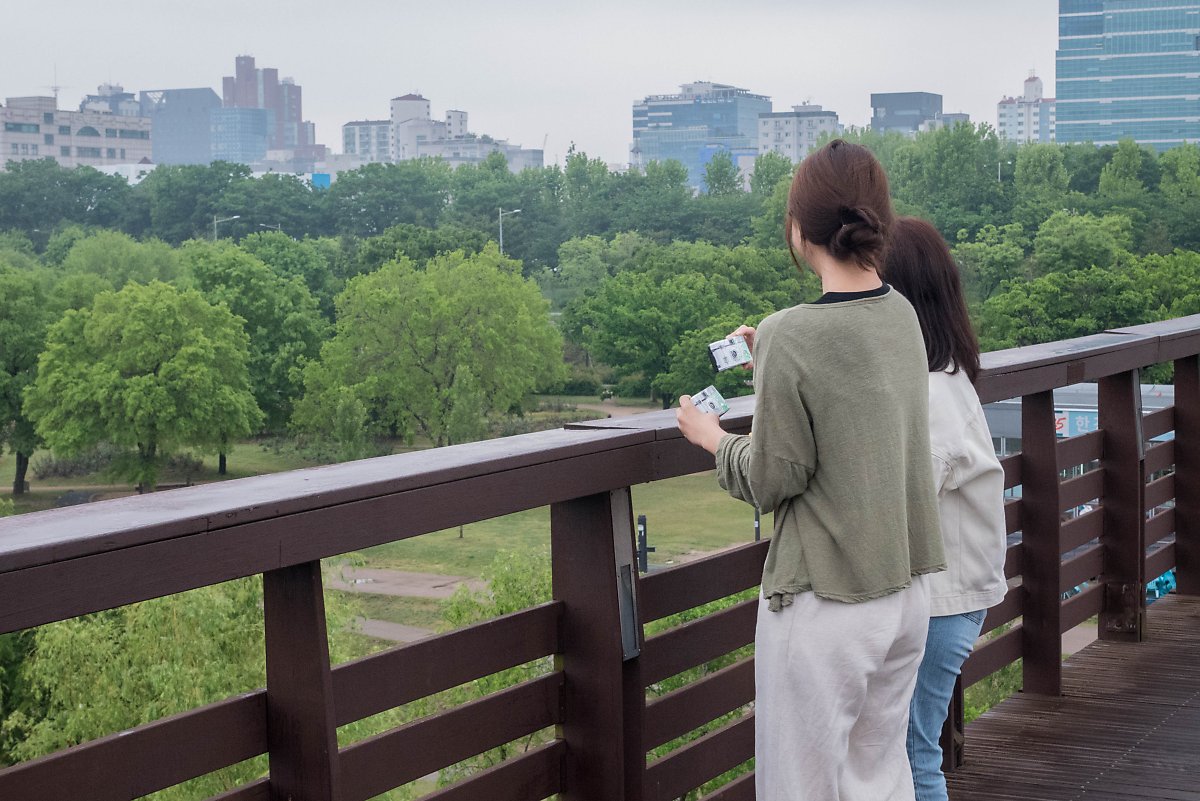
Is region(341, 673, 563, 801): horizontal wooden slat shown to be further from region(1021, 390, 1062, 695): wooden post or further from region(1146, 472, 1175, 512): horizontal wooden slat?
region(1146, 472, 1175, 512): horizontal wooden slat

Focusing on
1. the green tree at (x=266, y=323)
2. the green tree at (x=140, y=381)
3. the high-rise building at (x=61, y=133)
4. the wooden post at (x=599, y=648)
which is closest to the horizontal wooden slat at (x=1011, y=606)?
the wooden post at (x=599, y=648)

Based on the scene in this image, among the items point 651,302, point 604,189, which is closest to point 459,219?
point 604,189

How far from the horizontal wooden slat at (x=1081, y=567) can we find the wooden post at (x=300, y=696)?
8.90 feet

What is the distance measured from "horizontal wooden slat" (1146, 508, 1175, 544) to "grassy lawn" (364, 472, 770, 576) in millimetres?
38658

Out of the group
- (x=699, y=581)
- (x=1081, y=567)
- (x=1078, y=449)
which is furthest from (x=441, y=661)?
(x=1081, y=567)

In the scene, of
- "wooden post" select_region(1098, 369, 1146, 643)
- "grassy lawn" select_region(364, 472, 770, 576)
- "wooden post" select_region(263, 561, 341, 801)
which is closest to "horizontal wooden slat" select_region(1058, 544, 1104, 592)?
"wooden post" select_region(1098, 369, 1146, 643)

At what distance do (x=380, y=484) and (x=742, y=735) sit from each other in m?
1.16

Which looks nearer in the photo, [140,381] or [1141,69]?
[140,381]

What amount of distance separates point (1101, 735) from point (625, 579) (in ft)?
6.54

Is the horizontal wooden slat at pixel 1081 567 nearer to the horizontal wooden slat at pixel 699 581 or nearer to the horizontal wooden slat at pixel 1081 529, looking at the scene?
the horizontal wooden slat at pixel 1081 529

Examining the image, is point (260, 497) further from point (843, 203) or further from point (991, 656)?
point (991, 656)

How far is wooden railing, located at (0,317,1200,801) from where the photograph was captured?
1.55m

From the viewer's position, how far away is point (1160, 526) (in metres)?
4.99

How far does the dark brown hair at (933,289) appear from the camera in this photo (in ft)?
7.76
